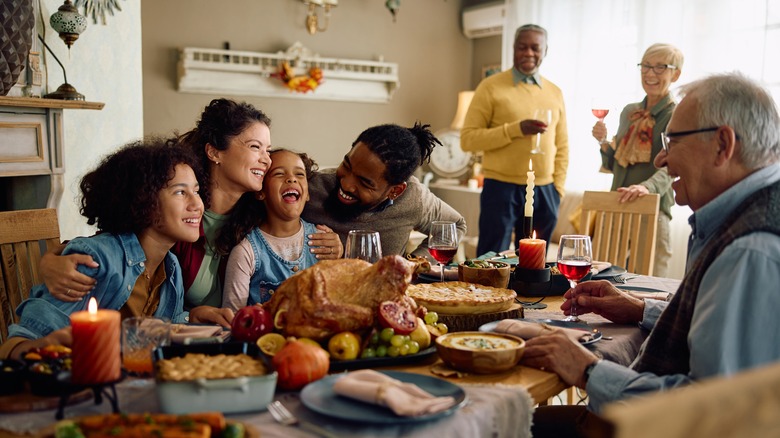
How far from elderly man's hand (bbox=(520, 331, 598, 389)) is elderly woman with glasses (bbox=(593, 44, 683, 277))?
7.95 feet

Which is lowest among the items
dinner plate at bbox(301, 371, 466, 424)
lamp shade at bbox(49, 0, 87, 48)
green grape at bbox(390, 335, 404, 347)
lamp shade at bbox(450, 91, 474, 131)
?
dinner plate at bbox(301, 371, 466, 424)

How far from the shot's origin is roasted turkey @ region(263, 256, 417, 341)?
4.56 feet

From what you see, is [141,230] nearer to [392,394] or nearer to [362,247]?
[362,247]

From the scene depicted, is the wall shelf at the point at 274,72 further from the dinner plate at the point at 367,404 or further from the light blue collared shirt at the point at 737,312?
the light blue collared shirt at the point at 737,312

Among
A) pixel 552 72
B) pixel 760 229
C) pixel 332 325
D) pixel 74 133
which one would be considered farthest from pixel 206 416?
pixel 552 72

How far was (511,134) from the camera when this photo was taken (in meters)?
4.15

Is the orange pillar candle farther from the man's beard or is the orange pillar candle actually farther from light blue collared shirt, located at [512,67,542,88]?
light blue collared shirt, located at [512,67,542,88]

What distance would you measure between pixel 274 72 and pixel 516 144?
7.11 feet

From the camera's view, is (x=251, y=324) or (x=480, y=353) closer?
(x=480, y=353)

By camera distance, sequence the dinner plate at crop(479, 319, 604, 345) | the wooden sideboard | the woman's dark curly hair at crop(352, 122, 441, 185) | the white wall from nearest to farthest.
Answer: the dinner plate at crop(479, 319, 604, 345), the woman's dark curly hair at crop(352, 122, 441, 185), the wooden sideboard, the white wall

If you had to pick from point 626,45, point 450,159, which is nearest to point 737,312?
point 626,45

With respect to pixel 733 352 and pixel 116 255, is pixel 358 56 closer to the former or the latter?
pixel 116 255

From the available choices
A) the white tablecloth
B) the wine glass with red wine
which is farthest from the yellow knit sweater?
the white tablecloth

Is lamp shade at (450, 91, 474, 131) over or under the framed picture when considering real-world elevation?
under
